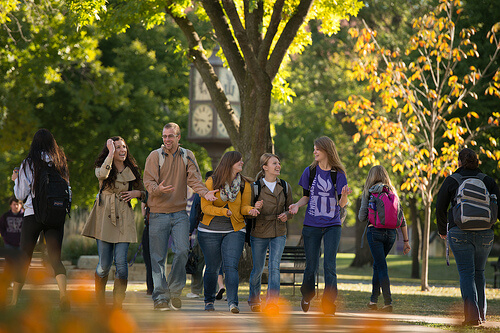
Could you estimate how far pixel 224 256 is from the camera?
8961mm

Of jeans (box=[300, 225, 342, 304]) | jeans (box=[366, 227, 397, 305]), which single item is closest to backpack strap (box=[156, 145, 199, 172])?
jeans (box=[300, 225, 342, 304])

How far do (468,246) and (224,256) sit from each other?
2.76m

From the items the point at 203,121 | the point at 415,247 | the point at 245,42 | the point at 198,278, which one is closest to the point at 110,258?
the point at 198,278

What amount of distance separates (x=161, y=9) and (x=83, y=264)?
22.9ft

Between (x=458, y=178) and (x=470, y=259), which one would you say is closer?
(x=470, y=259)

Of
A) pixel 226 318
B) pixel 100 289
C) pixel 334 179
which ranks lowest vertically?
pixel 226 318

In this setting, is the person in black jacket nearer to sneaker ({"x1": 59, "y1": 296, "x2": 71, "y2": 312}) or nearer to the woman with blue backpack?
the woman with blue backpack

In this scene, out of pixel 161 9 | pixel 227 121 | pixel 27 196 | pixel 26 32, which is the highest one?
pixel 26 32

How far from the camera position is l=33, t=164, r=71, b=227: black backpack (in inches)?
335

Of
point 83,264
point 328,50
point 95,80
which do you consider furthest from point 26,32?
point 328,50

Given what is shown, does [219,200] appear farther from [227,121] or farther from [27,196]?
[227,121]

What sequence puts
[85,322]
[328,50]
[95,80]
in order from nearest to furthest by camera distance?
1. [85,322]
2. [95,80]
3. [328,50]

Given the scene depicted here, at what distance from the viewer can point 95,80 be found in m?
26.2

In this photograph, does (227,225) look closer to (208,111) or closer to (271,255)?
(271,255)
